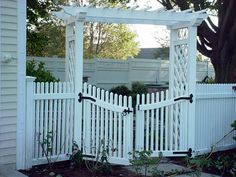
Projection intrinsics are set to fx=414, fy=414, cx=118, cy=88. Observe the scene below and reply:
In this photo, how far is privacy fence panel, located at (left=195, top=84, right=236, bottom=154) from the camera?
810 centimetres

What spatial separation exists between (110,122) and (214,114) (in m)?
2.45

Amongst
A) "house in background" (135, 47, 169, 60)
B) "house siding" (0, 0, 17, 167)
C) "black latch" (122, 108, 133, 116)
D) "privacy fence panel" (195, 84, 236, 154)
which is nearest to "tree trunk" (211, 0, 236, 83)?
"privacy fence panel" (195, 84, 236, 154)

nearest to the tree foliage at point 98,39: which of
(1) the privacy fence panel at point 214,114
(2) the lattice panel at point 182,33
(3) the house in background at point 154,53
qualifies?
(3) the house in background at point 154,53

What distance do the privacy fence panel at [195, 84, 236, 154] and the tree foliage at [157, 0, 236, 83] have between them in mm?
2947

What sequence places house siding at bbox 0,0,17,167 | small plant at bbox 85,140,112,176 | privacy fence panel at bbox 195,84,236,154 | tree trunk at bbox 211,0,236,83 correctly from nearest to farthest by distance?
house siding at bbox 0,0,17,167, small plant at bbox 85,140,112,176, privacy fence panel at bbox 195,84,236,154, tree trunk at bbox 211,0,236,83

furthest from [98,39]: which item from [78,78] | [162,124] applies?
[78,78]

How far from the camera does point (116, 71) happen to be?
21.1m

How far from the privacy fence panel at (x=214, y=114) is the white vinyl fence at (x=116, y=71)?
11.0 meters

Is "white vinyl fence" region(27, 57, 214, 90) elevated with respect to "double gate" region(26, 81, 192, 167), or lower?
elevated

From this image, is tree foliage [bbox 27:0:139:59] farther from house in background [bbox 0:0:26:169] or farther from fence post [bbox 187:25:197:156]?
house in background [bbox 0:0:26:169]

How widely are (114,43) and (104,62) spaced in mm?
14456

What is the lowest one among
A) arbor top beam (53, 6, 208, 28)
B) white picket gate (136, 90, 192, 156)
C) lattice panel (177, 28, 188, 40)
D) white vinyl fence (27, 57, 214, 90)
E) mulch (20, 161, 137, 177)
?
mulch (20, 161, 137, 177)

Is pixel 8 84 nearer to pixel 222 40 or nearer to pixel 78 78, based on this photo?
pixel 78 78

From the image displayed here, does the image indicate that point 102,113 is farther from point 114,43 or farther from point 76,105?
point 114,43
